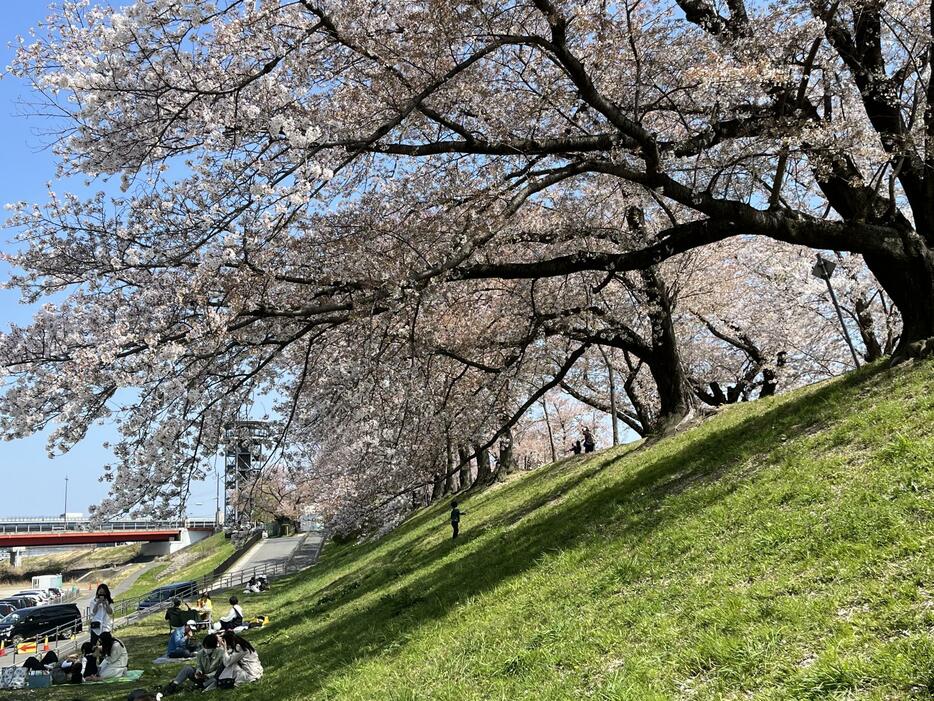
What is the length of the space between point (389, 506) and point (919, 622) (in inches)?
457

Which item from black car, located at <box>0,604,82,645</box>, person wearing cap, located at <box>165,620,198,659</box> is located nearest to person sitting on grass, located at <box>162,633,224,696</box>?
person wearing cap, located at <box>165,620,198,659</box>

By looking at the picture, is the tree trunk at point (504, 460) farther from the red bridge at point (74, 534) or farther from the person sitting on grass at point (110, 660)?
the red bridge at point (74, 534)

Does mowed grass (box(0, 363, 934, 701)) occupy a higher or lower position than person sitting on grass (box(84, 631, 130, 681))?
higher

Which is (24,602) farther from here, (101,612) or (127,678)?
(127,678)

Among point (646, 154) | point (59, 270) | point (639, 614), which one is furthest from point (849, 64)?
point (59, 270)

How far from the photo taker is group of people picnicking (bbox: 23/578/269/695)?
1051 cm

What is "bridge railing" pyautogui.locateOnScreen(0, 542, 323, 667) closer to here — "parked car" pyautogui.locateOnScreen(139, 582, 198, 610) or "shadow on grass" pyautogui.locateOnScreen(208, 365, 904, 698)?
"parked car" pyautogui.locateOnScreen(139, 582, 198, 610)

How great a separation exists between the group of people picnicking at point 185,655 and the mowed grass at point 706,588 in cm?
51

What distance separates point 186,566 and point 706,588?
59037 millimetres

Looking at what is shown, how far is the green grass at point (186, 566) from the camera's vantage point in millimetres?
50812

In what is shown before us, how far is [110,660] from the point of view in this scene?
13070 mm

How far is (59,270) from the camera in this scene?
26.6ft

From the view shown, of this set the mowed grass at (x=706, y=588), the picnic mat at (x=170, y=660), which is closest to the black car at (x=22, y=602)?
the picnic mat at (x=170, y=660)

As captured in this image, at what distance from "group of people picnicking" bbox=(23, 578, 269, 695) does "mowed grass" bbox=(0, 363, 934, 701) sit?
1.67 feet
